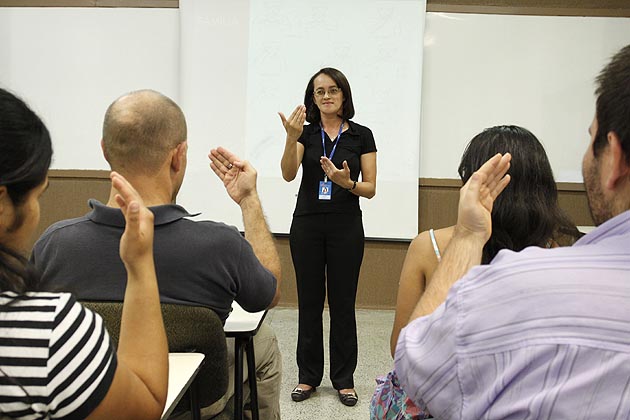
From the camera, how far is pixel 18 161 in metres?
0.91

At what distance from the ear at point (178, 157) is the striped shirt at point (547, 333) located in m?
1.10

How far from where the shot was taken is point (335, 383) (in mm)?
2908

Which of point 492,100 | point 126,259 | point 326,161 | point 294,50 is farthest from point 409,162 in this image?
point 126,259

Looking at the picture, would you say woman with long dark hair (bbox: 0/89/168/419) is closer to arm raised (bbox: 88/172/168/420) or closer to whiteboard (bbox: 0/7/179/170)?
arm raised (bbox: 88/172/168/420)

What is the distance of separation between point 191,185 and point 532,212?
3184 millimetres

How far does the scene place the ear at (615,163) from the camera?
0.78 meters

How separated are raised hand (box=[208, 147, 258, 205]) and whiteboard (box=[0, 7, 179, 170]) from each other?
251 cm

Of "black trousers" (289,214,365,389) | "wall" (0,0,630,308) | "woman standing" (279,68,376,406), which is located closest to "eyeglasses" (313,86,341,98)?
"woman standing" (279,68,376,406)

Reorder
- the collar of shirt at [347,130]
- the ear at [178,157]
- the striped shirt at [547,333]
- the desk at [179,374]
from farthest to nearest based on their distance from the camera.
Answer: the collar of shirt at [347,130] → the ear at [178,157] → the desk at [179,374] → the striped shirt at [547,333]

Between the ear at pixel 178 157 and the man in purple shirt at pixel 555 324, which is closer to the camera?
the man in purple shirt at pixel 555 324

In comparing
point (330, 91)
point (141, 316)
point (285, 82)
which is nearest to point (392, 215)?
point (285, 82)

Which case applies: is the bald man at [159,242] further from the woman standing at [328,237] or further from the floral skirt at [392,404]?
the woman standing at [328,237]

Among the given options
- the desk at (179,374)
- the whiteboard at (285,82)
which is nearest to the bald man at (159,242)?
the desk at (179,374)

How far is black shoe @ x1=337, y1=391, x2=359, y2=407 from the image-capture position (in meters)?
2.81
